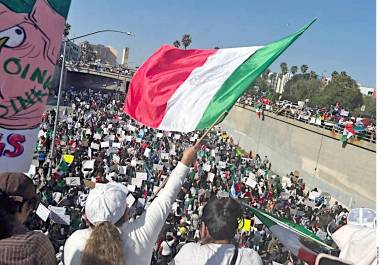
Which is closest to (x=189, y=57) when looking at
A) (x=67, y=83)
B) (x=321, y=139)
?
(x=321, y=139)

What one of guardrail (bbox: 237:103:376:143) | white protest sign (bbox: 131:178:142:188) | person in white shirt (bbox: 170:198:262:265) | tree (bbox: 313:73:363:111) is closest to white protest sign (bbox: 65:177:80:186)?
white protest sign (bbox: 131:178:142:188)

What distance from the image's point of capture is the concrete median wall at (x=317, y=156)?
68.0 feet

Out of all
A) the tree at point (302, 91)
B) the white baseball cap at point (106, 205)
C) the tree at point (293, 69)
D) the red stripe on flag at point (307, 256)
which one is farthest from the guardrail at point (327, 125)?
the tree at point (293, 69)

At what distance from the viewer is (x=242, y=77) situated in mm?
4316

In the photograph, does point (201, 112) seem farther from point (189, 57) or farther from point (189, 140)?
point (189, 140)

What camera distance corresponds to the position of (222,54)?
480 cm

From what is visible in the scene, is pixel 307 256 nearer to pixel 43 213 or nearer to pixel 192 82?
pixel 192 82

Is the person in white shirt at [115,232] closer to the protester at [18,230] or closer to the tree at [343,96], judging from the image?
the protester at [18,230]

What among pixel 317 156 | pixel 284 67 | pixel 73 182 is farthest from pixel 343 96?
pixel 284 67

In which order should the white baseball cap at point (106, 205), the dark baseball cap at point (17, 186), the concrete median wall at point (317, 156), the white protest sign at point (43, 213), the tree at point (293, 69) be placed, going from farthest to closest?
the tree at point (293, 69) → the concrete median wall at point (317, 156) → the white protest sign at point (43, 213) → the white baseball cap at point (106, 205) → the dark baseball cap at point (17, 186)

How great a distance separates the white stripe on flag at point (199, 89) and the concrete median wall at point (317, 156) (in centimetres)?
1346

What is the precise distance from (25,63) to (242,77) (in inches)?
73.9

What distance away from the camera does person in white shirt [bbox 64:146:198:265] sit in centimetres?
225

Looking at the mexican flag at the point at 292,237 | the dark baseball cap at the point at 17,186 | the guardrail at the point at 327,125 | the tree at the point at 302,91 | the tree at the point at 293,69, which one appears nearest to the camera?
the dark baseball cap at the point at 17,186
